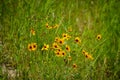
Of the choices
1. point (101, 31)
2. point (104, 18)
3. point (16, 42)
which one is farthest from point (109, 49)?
point (16, 42)

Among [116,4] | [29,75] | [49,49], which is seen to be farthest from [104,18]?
[29,75]

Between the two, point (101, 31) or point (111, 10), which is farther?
point (111, 10)

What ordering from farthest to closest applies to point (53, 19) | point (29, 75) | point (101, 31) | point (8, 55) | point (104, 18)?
point (104, 18) < point (101, 31) < point (53, 19) < point (8, 55) < point (29, 75)

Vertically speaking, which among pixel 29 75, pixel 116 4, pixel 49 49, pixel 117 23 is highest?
pixel 116 4

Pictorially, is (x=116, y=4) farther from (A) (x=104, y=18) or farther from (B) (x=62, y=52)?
(B) (x=62, y=52)

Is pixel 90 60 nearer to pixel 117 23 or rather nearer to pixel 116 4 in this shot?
pixel 117 23

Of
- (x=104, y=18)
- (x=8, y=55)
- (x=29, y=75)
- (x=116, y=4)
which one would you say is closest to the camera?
(x=29, y=75)

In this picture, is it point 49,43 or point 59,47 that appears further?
point 49,43

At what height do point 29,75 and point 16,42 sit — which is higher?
point 16,42
